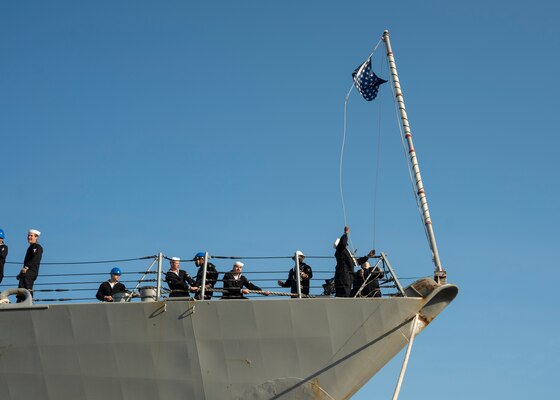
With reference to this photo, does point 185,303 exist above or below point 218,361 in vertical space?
above

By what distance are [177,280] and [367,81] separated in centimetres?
549

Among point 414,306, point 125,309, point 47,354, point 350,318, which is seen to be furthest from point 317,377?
point 47,354

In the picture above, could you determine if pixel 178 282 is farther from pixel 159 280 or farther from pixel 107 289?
pixel 107 289

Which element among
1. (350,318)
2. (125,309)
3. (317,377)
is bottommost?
(317,377)

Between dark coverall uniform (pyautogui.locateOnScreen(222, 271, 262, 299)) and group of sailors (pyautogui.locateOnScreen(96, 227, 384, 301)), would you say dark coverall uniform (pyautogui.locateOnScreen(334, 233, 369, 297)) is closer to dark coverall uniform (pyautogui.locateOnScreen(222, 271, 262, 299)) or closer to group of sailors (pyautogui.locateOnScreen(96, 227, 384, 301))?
group of sailors (pyautogui.locateOnScreen(96, 227, 384, 301))

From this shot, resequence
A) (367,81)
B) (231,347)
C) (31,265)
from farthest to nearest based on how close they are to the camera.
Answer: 1. (367,81)
2. (31,265)
3. (231,347)

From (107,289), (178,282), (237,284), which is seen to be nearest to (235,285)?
(237,284)

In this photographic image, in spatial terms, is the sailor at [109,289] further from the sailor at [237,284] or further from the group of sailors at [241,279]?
the sailor at [237,284]

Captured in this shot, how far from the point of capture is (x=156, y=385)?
43.7ft

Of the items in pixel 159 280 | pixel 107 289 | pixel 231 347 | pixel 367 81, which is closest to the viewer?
pixel 231 347

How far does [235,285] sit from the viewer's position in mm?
14164

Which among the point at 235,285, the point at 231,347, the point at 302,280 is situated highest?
the point at 235,285

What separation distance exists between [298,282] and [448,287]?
2.49 meters

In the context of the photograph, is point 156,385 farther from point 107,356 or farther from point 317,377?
point 317,377
